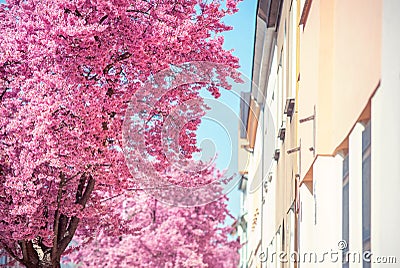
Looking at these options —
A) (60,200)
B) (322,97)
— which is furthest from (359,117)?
(60,200)

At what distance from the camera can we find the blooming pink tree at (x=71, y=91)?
12578 millimetres

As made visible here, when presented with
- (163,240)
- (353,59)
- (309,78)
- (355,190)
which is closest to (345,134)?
(355,190)

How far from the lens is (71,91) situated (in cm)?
1266

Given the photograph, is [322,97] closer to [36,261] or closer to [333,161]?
[333,161]

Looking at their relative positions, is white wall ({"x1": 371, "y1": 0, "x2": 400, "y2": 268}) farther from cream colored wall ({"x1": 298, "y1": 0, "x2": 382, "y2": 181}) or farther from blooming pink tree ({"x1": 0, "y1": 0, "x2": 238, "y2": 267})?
blooming pink tree ({"x1": 0, "y1": 0, "x2": 238, "y2": 267})

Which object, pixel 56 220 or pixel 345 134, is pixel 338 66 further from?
pixel 56 220

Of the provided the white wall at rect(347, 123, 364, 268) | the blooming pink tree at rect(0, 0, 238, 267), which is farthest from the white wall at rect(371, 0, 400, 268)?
the blooming pink tree at rect(0, 0, 238, 267)

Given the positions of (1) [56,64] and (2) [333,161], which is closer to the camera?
(2) [333,161]

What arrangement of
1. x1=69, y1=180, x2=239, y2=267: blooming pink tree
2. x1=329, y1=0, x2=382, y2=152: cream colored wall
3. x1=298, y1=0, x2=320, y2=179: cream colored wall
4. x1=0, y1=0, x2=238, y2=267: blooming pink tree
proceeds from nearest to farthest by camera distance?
1. x1=329, y1=0, x2=382, y2=152: cream colored wall
2. x1=298, y1=0, x2=320, y2=179: cream colored wall
3. x1=0, y1=0, x2=238, y2=267: blooming pink tree
4. x1=69, y1=180, x2=239, y2=267: blooming pink tree

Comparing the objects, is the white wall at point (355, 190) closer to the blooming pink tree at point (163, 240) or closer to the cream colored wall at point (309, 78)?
the cream colored wall at point (309, 78)

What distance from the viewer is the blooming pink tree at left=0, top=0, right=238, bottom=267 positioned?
1258 cm

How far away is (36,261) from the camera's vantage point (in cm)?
1389

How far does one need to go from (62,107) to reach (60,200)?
1.69m

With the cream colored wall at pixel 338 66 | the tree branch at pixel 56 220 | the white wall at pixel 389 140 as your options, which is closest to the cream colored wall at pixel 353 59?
the cream colored wall at pixel 338 66
